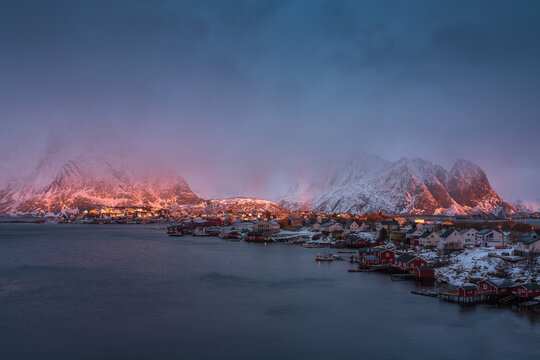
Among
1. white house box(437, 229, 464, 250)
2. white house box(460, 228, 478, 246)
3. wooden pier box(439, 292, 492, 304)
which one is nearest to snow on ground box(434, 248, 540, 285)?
wooden pier box(439, 292, 492, 304)

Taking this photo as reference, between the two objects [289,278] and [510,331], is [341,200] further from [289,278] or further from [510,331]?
[510,331]

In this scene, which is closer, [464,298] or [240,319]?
[240,319]

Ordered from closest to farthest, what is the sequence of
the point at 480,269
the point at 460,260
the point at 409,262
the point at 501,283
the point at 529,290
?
the point at 529,290, the point at 501,283, the point at 480,269, the point at 460,260, the point at 409,262

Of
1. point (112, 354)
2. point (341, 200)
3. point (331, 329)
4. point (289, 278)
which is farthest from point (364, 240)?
point (341, 200)

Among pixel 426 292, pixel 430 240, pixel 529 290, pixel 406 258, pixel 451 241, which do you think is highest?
pixel 451 241

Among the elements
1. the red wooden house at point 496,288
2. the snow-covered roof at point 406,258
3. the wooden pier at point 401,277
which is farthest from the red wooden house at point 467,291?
the snow-covered roof at point 406,258

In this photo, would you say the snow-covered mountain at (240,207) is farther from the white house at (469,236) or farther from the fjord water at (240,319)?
the fjord water at (240,319)

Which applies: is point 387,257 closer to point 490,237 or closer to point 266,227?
point 490,237

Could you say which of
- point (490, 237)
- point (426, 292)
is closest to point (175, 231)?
point (490, 237)
